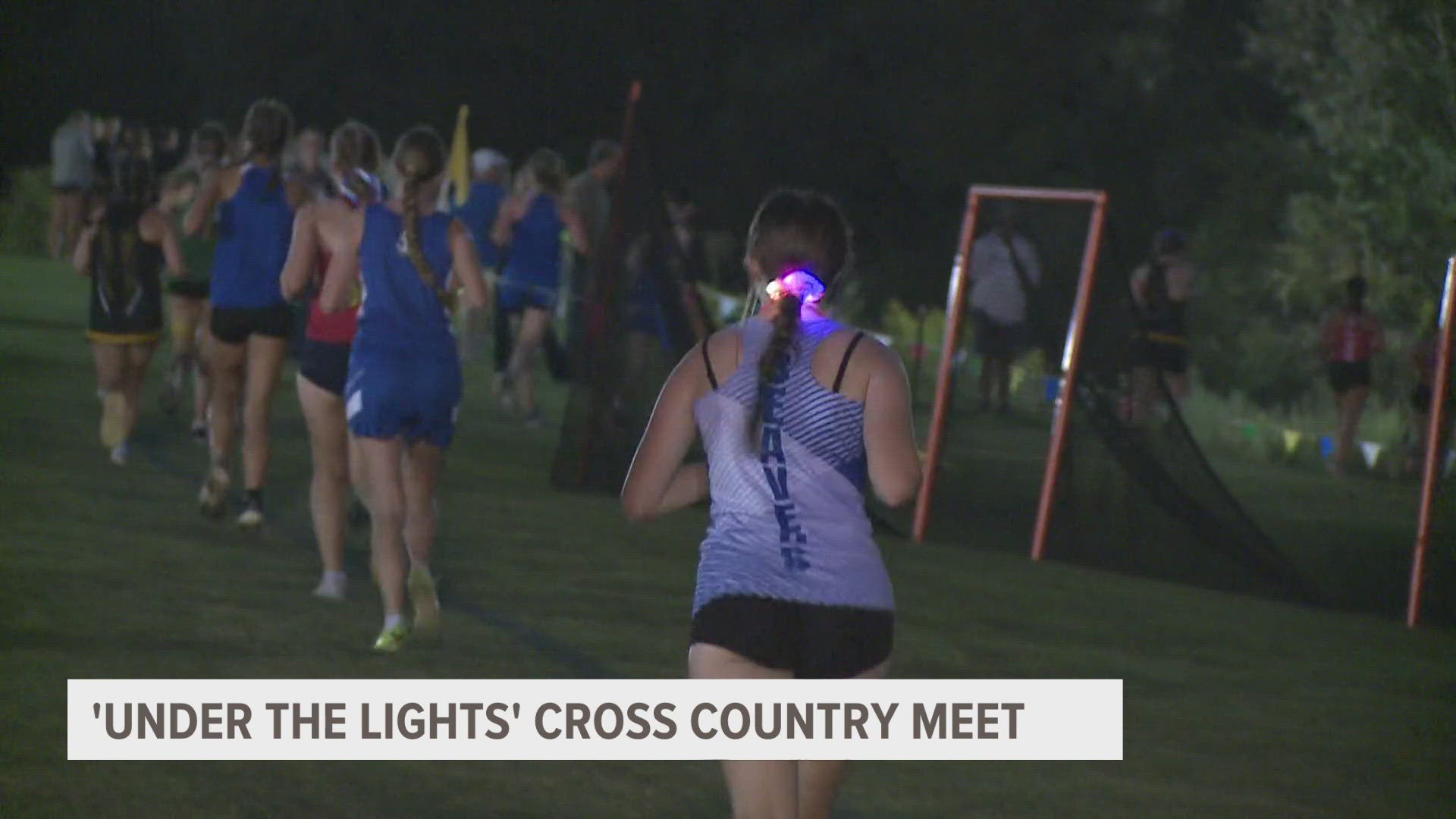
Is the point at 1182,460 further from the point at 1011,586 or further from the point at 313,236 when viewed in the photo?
the point at 313,236

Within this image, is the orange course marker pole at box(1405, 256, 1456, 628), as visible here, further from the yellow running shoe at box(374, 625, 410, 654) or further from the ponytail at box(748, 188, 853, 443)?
the ponytail at box(748, 188, 853, 443)

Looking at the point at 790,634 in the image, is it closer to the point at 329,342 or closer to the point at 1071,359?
the point at 329,342

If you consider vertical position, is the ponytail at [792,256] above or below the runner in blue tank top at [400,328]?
above

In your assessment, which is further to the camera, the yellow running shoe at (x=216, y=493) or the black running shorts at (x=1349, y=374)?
the black running shorts at (x=1349, y=374)

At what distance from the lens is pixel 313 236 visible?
9.62 m

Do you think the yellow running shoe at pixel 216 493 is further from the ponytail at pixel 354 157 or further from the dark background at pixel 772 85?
the dark background at pixel 772 85

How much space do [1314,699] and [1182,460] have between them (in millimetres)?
3039

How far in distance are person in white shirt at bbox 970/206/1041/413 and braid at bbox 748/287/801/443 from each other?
8664 millimetres

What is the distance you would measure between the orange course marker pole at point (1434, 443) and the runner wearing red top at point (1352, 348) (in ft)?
28.6

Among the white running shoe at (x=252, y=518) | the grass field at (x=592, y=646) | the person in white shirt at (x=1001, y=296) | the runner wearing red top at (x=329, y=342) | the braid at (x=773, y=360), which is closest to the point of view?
the braid at (x=773, y=360)

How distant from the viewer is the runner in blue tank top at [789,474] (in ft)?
16.7

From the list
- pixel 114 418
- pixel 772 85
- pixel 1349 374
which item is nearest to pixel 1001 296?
pixel 114 418
